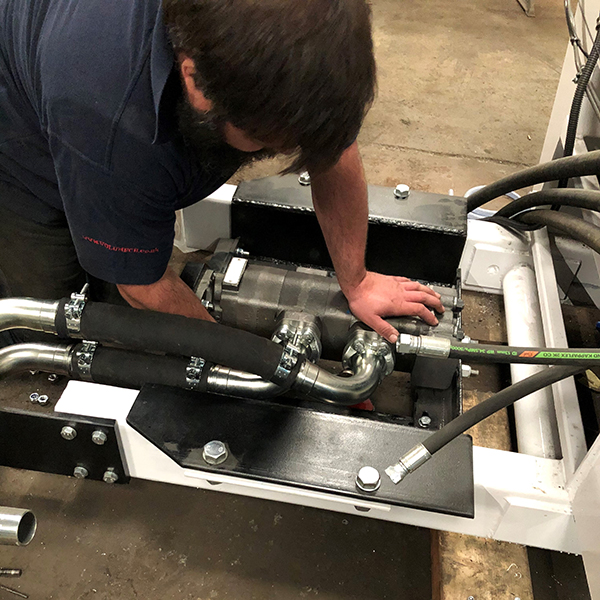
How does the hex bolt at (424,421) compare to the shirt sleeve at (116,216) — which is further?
the hex bolt at (424,421)

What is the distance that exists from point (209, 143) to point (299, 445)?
1.43 ft

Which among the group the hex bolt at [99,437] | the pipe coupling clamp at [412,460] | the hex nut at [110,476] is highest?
the pipe coupling clamp at [412,460]

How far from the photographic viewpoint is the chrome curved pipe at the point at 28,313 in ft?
2.50

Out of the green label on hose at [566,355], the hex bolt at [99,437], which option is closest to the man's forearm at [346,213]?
the green label on hose at [566,355]

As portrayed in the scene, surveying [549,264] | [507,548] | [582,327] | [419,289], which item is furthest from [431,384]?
[582,327]

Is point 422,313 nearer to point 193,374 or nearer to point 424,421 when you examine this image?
point 424,421

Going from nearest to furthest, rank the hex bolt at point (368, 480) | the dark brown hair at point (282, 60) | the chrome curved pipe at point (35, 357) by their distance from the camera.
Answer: the dark brown hair at point (282, 60)
the hex bolt at point (368, 480)
the chrome curved pipe at point (35, 357)

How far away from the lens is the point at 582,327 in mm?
1329

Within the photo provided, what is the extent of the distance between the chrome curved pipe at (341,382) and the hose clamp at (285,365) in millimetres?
42

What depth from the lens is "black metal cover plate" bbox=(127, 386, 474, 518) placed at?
0.73 m

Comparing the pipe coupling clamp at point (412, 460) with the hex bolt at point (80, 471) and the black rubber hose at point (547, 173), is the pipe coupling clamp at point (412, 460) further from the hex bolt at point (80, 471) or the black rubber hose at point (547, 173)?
the black rubber hose at point (547, 173)

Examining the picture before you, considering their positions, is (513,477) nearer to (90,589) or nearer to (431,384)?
(431,384)

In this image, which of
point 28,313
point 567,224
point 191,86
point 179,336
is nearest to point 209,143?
point 191,86

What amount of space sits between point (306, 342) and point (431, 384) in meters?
0.27
